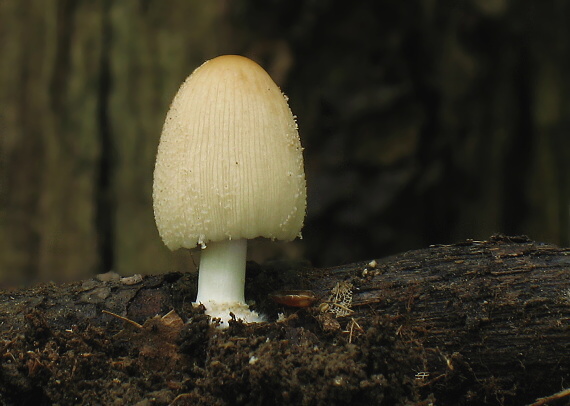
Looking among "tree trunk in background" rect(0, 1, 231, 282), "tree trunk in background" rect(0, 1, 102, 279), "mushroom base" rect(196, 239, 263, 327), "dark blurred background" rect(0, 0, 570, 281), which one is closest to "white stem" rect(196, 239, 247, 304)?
"mushroom base" rect(196, 239, 263, 327)

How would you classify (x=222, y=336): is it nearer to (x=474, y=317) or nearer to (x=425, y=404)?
(x=425, y=404)

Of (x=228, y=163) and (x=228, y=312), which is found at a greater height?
(x=228, y=163)

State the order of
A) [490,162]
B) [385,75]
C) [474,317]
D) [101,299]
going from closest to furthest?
[474,317]
[101,299]
[385,75]
[490,162]

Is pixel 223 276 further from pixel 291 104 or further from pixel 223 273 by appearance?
pixel 291 104

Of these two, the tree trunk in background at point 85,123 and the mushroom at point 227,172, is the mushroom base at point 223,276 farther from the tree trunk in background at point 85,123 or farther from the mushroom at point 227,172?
the tree trunk in background at point 85,123

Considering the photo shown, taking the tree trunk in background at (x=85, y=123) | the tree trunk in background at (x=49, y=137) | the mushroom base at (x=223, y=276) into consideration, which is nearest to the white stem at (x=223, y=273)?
the mushroom base at (x=223, y=276)

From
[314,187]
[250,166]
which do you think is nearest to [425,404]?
[250,166]

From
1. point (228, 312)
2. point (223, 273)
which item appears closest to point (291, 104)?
point (223, 273)
